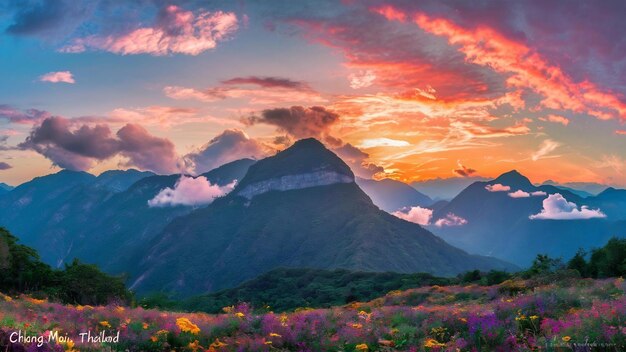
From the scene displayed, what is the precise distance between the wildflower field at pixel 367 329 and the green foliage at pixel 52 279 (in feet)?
84.9

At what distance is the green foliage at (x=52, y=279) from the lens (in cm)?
3881

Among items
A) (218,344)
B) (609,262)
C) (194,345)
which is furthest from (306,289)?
(194,345)

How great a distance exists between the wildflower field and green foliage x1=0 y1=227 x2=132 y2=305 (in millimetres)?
25880

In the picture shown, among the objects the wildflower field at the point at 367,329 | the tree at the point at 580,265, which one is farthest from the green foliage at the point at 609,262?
the wildflower field at the point at 367,329

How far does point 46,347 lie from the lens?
10.3 meters

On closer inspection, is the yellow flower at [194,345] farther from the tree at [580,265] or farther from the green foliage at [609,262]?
the tree at [580,265]

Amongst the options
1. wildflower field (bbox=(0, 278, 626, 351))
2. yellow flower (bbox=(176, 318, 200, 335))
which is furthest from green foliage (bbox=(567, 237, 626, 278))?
yellow flower (bbox=(176, 318, 200, 335))

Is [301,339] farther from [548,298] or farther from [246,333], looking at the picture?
[548,298]

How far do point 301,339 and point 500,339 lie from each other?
5841 millimetres

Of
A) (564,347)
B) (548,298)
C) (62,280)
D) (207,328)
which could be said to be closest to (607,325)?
(564,347)

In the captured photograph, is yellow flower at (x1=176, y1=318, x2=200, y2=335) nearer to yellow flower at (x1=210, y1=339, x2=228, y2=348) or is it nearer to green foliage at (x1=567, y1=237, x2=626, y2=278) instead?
yellow flower at (x1=210, y1=339, x2=228, y2=348)

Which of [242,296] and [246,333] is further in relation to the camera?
[242,296]

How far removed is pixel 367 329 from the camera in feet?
45.6

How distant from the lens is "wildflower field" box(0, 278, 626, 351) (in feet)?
34.0
